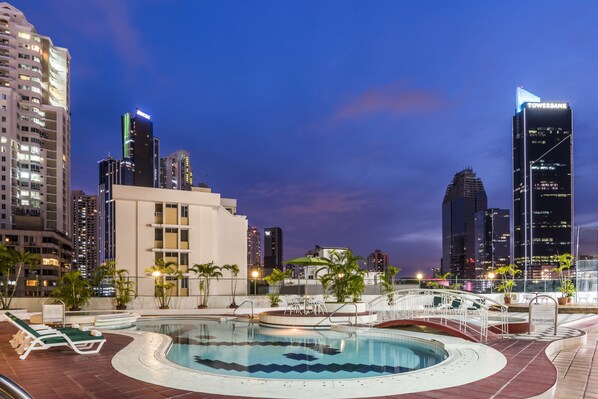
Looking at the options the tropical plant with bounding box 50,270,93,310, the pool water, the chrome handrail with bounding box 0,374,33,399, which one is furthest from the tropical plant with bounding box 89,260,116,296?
the chrome handrail with bounding box 0,374,33,399

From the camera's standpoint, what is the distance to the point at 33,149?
94.9m

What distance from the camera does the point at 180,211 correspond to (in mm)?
31719

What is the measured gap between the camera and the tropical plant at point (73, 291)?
1892 centimetres

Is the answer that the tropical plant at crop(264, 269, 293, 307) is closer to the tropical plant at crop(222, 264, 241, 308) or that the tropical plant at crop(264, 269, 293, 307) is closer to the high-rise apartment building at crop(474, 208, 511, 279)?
the tropical plant at crop(222, 264, 241, 308)

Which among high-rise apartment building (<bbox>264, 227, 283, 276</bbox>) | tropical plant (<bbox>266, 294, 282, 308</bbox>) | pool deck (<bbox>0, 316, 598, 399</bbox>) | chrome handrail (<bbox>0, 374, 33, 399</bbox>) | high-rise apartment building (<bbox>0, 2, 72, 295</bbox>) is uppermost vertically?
high-rise apartment building (<bbox>0, 2, 72, 295</bbox>)

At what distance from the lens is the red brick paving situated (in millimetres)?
5758

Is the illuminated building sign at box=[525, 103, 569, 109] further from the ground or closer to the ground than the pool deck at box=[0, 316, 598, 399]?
further from the ground

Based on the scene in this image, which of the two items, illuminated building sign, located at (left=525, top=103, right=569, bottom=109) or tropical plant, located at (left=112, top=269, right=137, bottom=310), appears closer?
tropical plant, located at (left=112, top=269, right=137, bottom=310)

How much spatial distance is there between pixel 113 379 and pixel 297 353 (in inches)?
206

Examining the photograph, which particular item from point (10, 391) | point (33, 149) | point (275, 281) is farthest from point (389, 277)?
point (33, 149)

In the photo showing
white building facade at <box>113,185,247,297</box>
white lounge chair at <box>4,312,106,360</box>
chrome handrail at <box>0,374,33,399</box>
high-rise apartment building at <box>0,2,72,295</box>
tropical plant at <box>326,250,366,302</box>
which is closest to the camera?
chrome handrail at <box>0,374,33,399</box>

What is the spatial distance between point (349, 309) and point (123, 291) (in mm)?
10141

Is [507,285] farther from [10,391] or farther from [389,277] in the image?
[10,391]

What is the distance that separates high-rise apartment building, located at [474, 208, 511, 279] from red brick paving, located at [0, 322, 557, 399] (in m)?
165
